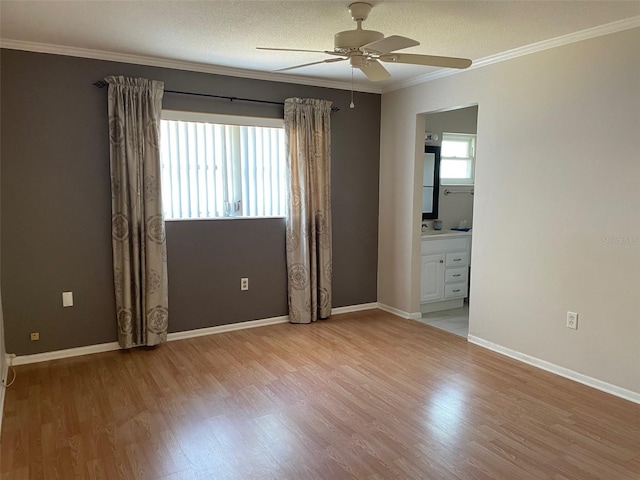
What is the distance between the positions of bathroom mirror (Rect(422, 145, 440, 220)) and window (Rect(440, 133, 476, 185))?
142 millimetres

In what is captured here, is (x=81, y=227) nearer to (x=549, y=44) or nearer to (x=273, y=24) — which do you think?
(x=273, y=24)

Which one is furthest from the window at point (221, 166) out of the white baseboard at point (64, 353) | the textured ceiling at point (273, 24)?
the white baseboard at point (64, 353)

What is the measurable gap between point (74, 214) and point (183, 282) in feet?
3.42

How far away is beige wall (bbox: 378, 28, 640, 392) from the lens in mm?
2910

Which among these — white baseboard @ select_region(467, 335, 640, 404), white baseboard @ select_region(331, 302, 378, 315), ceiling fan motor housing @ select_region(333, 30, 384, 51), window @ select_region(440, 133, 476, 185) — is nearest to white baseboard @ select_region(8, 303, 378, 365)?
white baseboard @ select_region(331, 302, 378, 315)

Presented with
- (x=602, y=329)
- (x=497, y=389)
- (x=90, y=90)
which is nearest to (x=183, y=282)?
(x=90, y=90)

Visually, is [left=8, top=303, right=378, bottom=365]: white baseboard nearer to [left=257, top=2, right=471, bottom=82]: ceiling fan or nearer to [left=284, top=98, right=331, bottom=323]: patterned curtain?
[left=284, top=98, right=331, bottom=323]: patterned curtain

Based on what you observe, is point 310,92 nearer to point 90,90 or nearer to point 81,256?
point 90,90

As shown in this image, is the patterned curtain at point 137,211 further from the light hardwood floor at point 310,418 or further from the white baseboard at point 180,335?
the light hardwood floor at point 310,418

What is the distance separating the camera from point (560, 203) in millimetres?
3260

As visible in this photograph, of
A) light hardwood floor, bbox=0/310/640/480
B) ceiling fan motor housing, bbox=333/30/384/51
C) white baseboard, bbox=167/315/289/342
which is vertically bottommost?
light hardwood floor, bbox=0/310/640/480

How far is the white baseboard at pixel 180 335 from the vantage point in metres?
3.54

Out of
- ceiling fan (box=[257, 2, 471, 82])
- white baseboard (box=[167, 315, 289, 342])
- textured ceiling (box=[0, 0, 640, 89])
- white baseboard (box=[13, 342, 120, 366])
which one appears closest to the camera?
ceiling fan (box=[257, 2, 471, 82])

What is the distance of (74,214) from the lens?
11.7 feet
